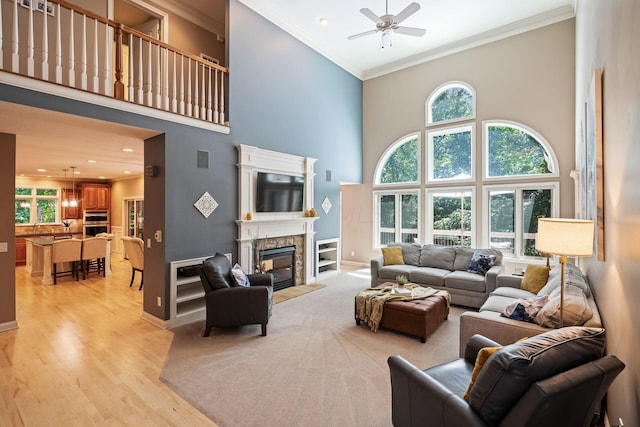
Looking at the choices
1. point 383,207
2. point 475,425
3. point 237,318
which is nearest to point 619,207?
point 475,425

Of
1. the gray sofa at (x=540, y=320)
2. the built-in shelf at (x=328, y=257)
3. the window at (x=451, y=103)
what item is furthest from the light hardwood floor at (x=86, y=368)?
the window at (x=451, y=103)

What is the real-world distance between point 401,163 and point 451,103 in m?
1.74

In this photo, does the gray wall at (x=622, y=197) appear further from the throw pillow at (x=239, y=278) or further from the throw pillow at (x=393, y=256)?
the throw pillow at (x=393, y=256)

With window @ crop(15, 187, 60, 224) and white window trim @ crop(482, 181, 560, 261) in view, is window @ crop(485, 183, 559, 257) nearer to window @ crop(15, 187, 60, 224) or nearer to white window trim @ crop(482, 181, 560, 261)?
white window trim @ crop(482, 181, 560, 261)

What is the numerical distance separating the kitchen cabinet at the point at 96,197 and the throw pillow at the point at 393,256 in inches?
380

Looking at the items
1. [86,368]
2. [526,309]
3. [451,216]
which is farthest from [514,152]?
[86,368]


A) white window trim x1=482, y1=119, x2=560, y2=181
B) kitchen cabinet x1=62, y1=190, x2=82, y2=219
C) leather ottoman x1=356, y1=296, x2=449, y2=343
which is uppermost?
white window trim x1=482, y1=119, x2=560, y2=181

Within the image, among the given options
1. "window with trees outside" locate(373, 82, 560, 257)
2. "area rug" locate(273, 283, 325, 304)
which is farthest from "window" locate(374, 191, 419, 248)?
"area rug" locate(273, 283, 325, 304)

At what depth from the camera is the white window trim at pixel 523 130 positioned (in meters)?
5.87

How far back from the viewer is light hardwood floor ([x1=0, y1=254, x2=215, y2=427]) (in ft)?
7.89

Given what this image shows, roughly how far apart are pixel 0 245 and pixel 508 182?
329 inches

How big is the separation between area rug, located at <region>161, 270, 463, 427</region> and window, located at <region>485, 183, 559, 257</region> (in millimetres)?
2605

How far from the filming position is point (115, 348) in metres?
3.54

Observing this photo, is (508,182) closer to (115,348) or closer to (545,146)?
(545,146)
